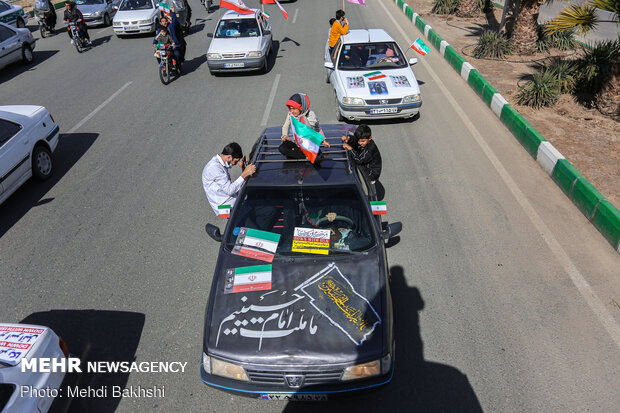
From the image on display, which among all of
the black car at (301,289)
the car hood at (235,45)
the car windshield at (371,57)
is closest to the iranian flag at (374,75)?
the car windshield at (371,57)

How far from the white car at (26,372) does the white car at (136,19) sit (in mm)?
16158

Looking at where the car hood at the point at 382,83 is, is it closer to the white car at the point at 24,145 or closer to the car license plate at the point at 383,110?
the car license plate at the point at 383,110

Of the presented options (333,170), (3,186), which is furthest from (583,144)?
(3,186)

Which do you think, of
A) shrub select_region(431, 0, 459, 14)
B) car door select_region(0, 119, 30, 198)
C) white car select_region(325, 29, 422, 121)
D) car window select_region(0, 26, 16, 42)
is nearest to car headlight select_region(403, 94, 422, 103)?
white car select_region(325, 29, 422, 121)

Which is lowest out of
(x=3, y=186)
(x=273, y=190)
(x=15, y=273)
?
(x=15, y=273)

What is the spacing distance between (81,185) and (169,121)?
2.89 metres

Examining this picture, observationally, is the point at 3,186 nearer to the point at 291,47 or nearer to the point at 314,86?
the point at 314,86

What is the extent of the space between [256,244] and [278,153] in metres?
1.34

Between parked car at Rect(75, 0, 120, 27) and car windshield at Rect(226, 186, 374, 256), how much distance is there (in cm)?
1934

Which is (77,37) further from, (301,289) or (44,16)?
(301,289)

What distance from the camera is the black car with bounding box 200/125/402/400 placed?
341cm

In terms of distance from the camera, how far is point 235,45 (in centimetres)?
1210

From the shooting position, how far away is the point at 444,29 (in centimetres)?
1662

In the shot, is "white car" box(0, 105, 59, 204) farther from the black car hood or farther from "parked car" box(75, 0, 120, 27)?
"parked car" box(75, 0, 120, 27)
